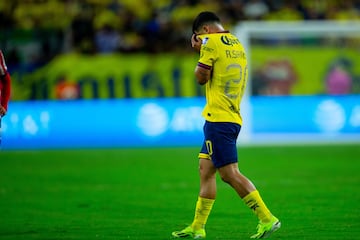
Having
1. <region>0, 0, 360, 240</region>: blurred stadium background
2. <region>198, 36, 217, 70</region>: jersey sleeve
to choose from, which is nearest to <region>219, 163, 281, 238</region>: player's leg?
<region>198, 36, 217, 70</region>: jersey sleeve

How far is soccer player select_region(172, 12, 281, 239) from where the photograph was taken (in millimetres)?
8844

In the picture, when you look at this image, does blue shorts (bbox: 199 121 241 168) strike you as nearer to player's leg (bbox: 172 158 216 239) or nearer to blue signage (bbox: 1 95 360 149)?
player's leg (bbox: 172 158 216 239)

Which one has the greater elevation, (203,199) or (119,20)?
(119,20)

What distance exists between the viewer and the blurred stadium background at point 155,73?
23.8 metres

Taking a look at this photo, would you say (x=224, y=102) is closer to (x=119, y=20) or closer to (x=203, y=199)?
(x=203, y=199)

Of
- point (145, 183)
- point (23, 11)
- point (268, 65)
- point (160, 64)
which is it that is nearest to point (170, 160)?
point (145, 183)

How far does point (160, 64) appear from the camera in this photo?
82.5 ft

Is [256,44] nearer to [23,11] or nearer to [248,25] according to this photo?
[248,25]

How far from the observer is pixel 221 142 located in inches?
348

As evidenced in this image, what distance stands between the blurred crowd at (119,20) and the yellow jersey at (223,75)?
17.5 m

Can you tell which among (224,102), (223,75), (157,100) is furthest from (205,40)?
(157,100)

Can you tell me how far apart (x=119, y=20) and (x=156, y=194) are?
14.8 metres

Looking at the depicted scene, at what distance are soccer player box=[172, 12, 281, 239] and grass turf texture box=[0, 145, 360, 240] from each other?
487 mm

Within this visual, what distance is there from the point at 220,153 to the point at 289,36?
686 inches
